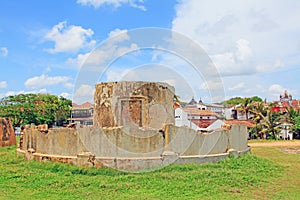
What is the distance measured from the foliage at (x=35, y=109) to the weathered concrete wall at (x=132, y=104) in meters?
28.0

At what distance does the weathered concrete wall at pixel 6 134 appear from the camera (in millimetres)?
18269

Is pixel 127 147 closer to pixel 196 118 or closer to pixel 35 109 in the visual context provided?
pixel 196 118

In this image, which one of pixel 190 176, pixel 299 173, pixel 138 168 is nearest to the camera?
pixel 190 176

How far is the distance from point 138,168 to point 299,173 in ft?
17.7

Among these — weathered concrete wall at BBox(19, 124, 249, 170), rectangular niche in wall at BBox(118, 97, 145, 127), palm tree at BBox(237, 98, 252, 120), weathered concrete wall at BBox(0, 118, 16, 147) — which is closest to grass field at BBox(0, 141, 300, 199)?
weathered concrete wall at BBox(19, 124, 249, 170)

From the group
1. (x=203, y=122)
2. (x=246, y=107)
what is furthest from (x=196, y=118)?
(x=246, y=107)

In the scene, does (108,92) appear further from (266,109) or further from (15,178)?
(266,109)

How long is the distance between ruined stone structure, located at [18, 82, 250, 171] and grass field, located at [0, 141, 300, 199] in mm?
403

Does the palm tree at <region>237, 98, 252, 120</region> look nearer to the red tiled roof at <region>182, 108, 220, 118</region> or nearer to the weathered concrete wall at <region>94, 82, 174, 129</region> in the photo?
the red tiled roof at <region>182, 108, 220, 118</region>

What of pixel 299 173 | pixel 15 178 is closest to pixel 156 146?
pixel 15 178

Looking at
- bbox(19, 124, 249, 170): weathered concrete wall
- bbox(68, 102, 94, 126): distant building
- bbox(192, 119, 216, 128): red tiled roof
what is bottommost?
bbox(19, 124, 249, 170): weathered concrete wall

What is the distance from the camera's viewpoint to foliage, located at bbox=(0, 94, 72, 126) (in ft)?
124

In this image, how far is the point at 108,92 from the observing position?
40.5 feet

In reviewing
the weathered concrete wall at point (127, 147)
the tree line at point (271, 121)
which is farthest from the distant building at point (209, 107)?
the weathered concrete wall at point (127, 147)
